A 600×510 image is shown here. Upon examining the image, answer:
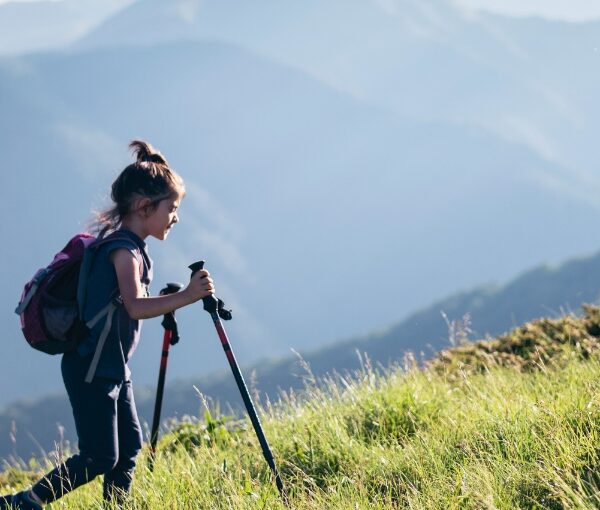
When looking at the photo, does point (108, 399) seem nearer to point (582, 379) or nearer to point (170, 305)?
point (170, 305)

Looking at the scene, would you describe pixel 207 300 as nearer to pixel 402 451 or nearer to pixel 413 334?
pixel 402 451

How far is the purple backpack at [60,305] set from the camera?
13.6 ft

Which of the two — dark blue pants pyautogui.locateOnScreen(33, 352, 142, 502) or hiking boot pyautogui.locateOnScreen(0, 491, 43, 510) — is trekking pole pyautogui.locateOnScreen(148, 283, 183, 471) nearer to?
dark blue pants pyautogui.locateOnScreen(33, 352, 142, 502)

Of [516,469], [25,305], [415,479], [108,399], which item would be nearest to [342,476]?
[415,479]

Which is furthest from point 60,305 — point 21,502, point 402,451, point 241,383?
point 402,451

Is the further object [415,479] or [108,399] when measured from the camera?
[108,399]

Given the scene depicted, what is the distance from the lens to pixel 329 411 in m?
5.34

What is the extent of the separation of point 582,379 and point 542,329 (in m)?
3.35

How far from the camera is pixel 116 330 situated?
4285mm

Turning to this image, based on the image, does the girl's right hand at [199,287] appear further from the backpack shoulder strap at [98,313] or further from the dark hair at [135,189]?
the dark hair at [135,189]

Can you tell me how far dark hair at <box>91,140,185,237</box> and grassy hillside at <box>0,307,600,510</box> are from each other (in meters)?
1.45

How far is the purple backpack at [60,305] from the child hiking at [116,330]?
0.09 feet

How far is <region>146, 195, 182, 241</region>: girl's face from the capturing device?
4492mm

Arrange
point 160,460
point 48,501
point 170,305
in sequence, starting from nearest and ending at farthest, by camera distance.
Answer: point 170,305 → point 48,501 → point 160,460
